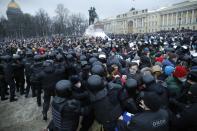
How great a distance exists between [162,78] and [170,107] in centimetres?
172

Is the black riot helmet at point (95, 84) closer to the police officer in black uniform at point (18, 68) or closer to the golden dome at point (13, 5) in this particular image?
the police officer in black uniform at point (18, 68)

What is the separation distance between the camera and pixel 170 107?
4.26m

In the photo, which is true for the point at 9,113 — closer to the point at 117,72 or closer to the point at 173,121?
the point at 117,72

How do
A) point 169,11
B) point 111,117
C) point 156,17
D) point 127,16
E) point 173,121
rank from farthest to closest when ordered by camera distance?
point 127,16 → point 156,17 → point 169,11 → point 111,117 → point 173,121

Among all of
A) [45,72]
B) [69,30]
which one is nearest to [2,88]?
[45,72]

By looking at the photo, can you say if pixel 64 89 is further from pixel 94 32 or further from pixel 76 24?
pixel 76 24

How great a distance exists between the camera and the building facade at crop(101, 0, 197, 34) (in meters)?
85.8

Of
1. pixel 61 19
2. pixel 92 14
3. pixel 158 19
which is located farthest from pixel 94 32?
pixel 158 19

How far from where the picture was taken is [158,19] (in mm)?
99688

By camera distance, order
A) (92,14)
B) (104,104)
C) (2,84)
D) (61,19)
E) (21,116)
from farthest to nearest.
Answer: (61,19)
(92,14)
(2,84)
(21,116)
(104,104)

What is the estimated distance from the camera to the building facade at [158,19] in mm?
85750

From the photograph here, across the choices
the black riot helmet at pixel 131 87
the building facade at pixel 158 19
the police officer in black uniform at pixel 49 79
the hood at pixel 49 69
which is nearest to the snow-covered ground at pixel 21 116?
the police officer in black uniform at pixel 49 79

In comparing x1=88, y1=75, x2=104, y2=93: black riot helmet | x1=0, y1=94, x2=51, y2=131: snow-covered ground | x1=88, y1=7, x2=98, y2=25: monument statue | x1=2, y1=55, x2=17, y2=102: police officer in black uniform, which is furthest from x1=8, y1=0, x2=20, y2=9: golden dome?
x1=88, y1=75, x2=104, y2=93: black riot helmet

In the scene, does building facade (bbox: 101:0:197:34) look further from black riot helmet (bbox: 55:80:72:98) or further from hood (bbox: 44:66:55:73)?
black riot helmet (bbox: 55:80:72:98)
